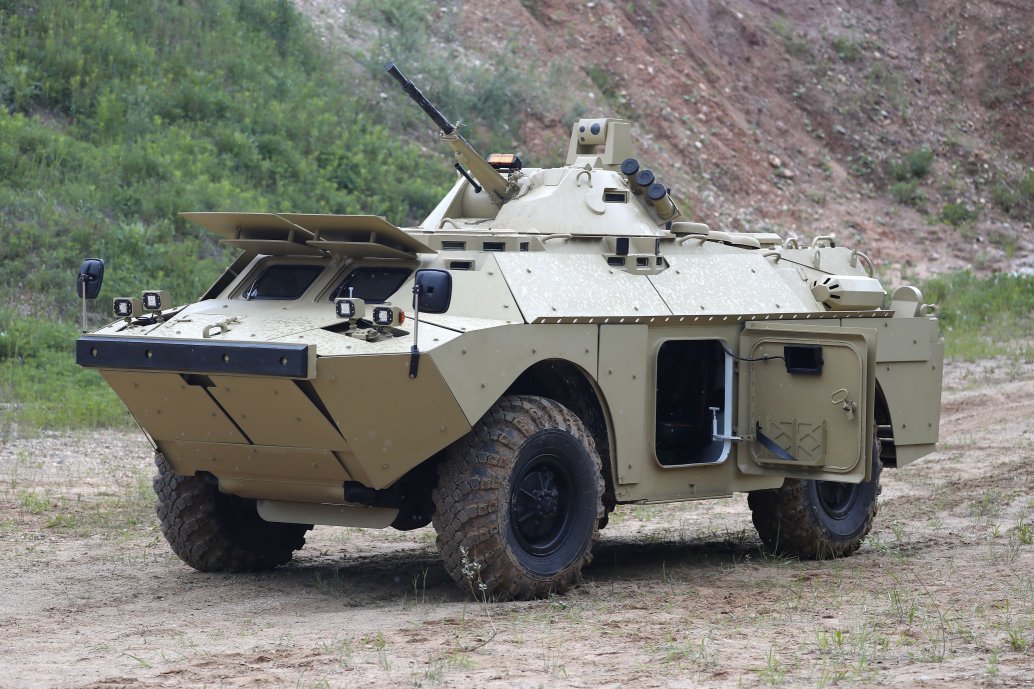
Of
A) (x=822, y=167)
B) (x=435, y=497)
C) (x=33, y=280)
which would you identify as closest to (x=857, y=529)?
(x=435, y=497)

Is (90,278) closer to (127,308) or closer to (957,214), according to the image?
(127,308)

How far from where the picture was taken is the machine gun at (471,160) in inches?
397

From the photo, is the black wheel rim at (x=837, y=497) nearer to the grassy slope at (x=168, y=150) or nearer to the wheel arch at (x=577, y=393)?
the wheel arch at (x=577, y=393)

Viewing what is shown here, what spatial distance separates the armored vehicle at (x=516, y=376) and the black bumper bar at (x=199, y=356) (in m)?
0.01

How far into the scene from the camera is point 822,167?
2770 cm

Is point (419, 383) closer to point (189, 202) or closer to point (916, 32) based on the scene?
point (189, 202)

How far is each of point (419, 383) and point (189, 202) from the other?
11344mm

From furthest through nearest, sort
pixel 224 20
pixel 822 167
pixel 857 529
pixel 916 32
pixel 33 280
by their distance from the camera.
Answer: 1. pixel 916 32
2. pixel 822 167
3. pixel 224 20
4. pixel 33 280
5. pixel 857 529

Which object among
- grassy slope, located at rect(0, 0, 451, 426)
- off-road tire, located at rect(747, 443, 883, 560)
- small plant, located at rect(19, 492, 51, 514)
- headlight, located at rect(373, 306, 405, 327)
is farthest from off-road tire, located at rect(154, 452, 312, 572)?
grassy slope, located at rect(0, 0, 451, 426)

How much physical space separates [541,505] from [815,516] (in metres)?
2.40

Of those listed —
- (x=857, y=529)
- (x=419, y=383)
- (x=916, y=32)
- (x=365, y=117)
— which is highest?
(x=916, y=32)

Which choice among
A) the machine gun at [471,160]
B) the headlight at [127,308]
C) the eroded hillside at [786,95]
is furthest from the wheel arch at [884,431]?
the eroded hillside at [786,95]

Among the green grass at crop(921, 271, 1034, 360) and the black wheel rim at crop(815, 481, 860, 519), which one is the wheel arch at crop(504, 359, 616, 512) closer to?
the black wheel rim at crop(815, 481, 860, 519)

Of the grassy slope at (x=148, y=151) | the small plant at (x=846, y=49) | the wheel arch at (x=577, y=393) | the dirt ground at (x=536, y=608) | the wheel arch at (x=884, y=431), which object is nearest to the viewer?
the dirt ground at (x=536, y=608)
